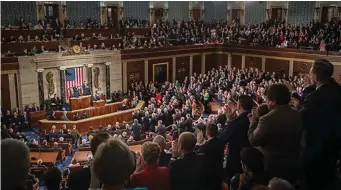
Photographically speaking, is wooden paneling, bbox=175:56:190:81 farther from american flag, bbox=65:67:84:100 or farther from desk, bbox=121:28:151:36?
american flag, bbox=65:67:84:100

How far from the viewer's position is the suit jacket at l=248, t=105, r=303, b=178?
11.5ft

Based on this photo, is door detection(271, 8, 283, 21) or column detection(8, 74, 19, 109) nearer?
column detection(8, 74, 19, 109)

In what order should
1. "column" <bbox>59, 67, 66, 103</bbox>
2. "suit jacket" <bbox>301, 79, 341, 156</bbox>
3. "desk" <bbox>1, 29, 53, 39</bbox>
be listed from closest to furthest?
"suit jacket" <bbox>301, 79, 341, 156</bbox>, "desk" <bbox>1, 29, 53, 39</bbox>, "column" <bbox>59, 67, 66, 103</bbox>

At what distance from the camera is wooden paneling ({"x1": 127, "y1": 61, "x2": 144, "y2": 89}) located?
24473 mm

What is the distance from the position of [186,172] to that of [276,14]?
93.0ft

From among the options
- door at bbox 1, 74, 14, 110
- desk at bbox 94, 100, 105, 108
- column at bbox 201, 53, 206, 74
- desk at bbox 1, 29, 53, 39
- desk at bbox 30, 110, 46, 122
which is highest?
desk at bbox 1, 29, 53, 39

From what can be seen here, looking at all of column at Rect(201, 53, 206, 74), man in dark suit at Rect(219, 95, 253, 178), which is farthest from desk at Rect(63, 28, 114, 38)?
man in dark suit at Rect(219, 95, 253, 178)

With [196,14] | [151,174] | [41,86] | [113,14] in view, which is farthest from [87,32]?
[151,174]

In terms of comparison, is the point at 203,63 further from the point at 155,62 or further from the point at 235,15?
the point at 235,15

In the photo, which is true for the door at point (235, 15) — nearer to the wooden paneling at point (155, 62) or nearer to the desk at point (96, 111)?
the wooden paneling at point (155, 62)

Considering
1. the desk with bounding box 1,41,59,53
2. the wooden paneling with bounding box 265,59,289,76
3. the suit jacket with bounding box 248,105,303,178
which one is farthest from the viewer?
the wooden paneling with bounding box 265,59,289,76

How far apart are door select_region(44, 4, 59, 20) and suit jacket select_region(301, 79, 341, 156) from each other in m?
24.0

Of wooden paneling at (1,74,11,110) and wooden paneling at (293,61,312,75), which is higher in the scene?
wooden paneling at (293,61,312,75)

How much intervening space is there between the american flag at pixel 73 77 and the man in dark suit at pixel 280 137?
62.8 ft
